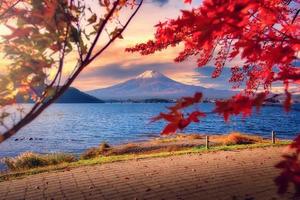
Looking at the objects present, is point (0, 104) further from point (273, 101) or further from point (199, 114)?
point (273, 101)

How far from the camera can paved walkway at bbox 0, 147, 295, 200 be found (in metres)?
8.81

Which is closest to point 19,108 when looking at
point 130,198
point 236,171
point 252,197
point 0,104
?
point 0,104

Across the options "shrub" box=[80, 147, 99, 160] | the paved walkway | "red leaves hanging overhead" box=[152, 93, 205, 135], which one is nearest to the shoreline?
"shrub" box=[80, 147, 99, 160]

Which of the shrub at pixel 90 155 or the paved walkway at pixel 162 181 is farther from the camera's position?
the shrub at pixel 90 155

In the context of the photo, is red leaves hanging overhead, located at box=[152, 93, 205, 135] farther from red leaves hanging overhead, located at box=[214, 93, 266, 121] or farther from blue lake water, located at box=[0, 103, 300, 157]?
blue lake water, located at box=[0, 103, 300, 157]

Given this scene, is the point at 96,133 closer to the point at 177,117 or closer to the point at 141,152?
the point at 141,152

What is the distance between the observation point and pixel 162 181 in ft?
32.8

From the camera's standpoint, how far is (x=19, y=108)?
12.3 ft

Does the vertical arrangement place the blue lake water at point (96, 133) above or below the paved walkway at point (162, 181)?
below

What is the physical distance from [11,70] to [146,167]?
9453mm

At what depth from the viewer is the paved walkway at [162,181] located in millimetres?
8812

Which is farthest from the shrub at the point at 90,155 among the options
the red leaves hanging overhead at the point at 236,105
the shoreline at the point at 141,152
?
the red leaves hanging overhead at the point at 236,105

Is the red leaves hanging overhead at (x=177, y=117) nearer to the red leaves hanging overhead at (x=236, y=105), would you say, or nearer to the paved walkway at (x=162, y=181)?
the red leaves hanging overhead at (x=236, y=105)

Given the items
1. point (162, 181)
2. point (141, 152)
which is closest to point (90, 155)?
point (141, 152)
